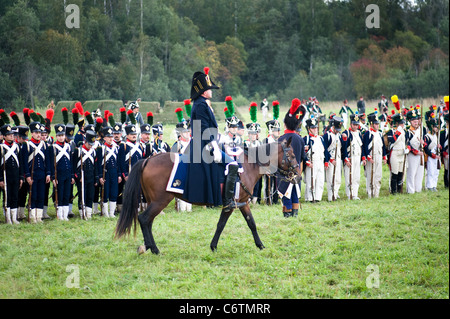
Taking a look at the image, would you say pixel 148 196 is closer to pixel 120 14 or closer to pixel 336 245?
pixel 336 245

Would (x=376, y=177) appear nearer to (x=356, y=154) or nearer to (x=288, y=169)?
(x=356, y=154)

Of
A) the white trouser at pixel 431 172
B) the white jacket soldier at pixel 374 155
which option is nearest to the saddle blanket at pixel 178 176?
the white jacket soldier at pixel 374 155

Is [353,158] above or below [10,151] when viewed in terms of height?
below

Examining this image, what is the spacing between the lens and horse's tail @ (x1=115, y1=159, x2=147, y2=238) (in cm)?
→ 823

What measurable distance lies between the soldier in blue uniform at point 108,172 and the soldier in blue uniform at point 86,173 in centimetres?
16

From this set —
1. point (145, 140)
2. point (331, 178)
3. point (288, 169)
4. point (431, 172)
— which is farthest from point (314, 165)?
point (288, 169)

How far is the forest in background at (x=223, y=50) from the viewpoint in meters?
34.7

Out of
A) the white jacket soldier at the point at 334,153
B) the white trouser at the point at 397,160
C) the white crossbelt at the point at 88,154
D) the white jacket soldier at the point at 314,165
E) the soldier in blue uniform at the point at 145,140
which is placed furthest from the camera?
the white trouser at the point at 397,160

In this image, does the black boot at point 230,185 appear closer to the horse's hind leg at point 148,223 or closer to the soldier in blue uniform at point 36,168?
the horse's hind leg at point 148,223

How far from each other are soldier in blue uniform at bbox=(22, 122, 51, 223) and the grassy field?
42 cm

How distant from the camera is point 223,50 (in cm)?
5766

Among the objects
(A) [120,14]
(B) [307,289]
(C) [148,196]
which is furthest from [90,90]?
(B) [307,289]

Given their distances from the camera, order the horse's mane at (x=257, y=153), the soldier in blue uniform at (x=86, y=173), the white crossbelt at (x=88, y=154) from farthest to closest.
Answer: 1. the white crossbelt at (x=88, y=154)
2. the soldier in blue uniform at (x=86, y=173)
3. the horse's mane at (x=257, y=153)

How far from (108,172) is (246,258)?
534 centimetres
